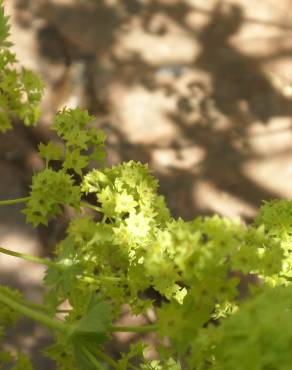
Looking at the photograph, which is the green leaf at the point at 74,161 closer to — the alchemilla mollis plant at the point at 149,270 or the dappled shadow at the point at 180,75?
the alchemilla mollis plant at the point at 149,270

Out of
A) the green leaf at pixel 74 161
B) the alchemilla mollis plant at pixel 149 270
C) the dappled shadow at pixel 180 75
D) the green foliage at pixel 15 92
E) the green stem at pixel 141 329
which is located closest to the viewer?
the alchemilla mollis plant at pixel 149 270

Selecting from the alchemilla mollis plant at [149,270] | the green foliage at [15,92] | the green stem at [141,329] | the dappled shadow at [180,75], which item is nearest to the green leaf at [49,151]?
the alchemilla mollis plant at [149,270]

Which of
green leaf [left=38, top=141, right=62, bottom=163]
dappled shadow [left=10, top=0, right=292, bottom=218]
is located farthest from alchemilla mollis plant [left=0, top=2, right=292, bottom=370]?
dappled shadow [left=10, top=0, right=292, bottom=218]

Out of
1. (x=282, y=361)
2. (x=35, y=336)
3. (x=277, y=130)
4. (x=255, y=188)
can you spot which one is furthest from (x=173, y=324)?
(x=277, y=130)

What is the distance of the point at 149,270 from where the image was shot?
47.6 inches

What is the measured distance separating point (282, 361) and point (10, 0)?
11.1 feet

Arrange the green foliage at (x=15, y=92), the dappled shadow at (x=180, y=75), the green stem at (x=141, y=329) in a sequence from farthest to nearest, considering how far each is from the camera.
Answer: the dappled shadow at (x=180, y=75) → the green foliage at (x=15, y=92) → the green stem at (x=141, y=329)

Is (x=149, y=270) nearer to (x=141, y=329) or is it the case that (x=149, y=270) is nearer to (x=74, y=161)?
(x=141, y=329)

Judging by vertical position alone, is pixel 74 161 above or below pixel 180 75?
below

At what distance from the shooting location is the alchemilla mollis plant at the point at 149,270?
1.06m

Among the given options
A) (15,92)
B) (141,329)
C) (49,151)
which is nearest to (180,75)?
(15,92)

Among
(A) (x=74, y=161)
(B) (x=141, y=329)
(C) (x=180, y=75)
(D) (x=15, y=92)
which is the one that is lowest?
(B) (x=141, y=329)

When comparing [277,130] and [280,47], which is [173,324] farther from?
[280,47]

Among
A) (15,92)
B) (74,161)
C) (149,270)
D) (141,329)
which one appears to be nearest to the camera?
(149,270)
